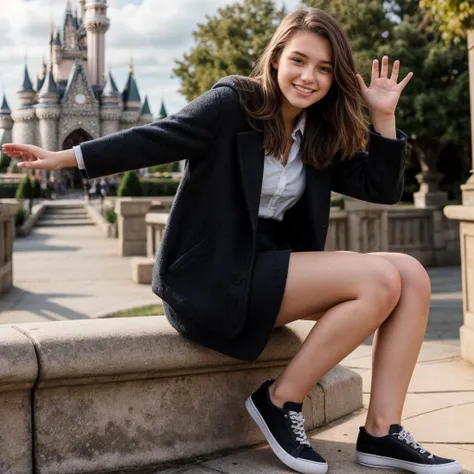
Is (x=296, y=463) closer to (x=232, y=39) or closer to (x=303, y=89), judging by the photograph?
(x=303, y=89)

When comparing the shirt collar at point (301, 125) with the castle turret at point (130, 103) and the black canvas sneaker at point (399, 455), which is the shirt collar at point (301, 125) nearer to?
the black canvas sneaker at point (399, 455)

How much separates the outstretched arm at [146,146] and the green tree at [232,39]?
26.9 meters

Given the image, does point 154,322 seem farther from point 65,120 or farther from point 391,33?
point 65,120

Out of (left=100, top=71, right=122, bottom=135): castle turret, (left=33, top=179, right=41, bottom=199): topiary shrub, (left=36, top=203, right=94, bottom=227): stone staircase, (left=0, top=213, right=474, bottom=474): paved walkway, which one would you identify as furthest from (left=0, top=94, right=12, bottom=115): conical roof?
(left=0, top=213, right=474, bottom=474): paved walkway

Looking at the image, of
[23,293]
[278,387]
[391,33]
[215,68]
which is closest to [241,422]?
[278,387]

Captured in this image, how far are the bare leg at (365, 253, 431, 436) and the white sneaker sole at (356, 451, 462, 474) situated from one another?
8 centimetres

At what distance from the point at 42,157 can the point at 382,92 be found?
3.95 feet

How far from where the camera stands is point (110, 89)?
71.9m

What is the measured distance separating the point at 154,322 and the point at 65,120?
229 ft

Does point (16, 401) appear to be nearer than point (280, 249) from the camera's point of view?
Yes

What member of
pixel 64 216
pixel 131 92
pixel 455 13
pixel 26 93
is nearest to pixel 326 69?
pixel 455 13

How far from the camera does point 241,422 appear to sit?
2623 mm

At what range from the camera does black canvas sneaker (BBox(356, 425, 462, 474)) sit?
2.26 meters

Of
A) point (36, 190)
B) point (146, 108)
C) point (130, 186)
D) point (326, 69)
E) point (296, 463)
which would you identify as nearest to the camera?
point (296, 463)
